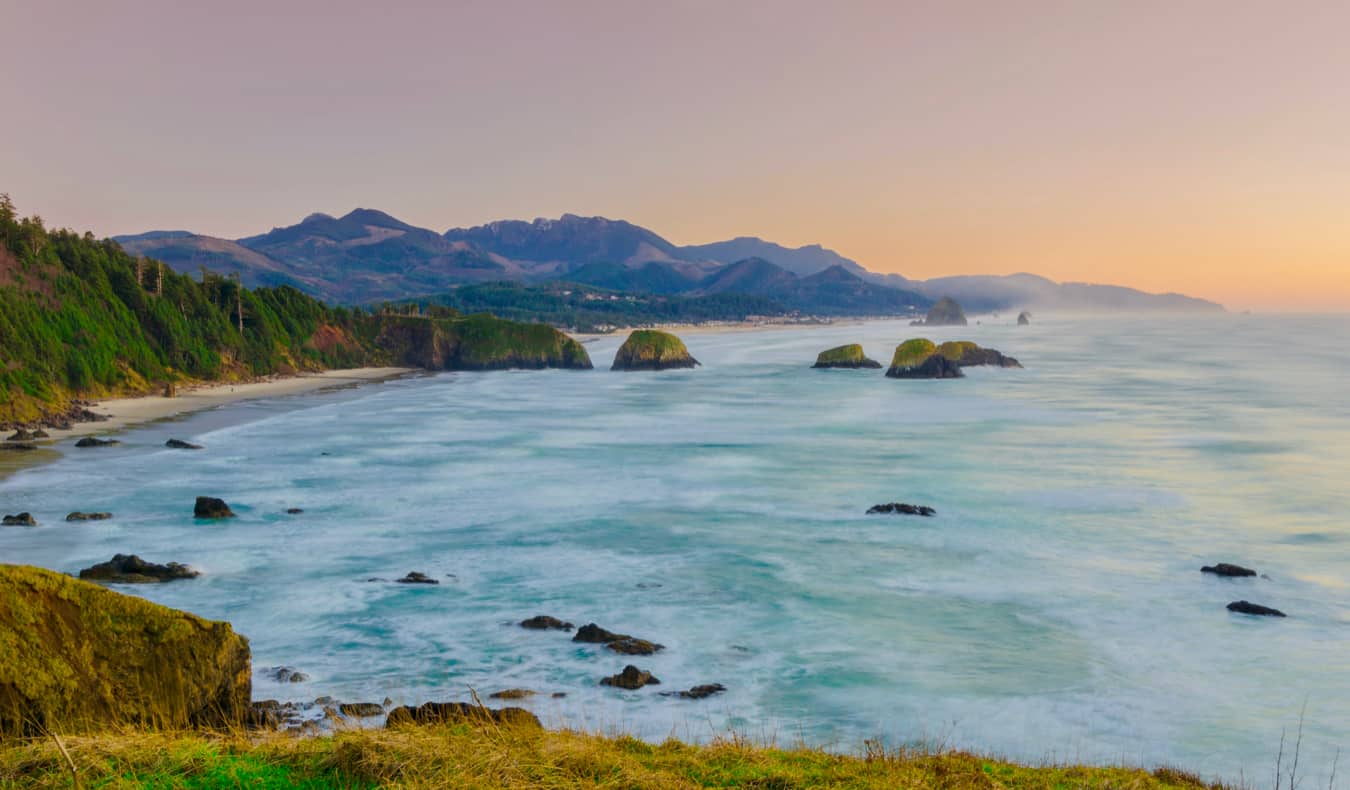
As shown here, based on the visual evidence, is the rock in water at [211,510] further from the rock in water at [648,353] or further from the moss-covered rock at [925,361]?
the rock in water at [648,353]

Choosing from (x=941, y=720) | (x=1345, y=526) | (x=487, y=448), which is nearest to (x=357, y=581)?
(x=941, y=720)

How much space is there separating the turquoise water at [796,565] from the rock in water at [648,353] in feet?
195

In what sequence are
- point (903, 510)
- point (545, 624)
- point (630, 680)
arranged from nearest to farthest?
point (630, 680), point (545, 624), point (903, 510)

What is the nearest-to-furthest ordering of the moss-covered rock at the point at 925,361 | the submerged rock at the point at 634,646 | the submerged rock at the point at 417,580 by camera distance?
the submerged rock at the point at 634,646
the submerged rock at the point at 417,580
the moss-covered rock at the point at 925,361

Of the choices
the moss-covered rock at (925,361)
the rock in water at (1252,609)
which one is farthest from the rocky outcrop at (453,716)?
the moss-covered rock at (925,361)

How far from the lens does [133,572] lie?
2420cm

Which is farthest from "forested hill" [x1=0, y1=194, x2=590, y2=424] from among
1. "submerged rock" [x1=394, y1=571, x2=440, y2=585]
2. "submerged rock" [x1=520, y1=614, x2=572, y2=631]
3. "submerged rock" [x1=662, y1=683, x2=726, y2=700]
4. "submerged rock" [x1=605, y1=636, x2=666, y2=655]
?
"submerged rock" [x1=662, y1=683, x2=726, y2=700]

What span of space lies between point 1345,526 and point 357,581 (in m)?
33.3

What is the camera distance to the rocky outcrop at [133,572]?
2364cm

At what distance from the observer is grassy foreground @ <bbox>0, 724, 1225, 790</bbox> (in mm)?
8125

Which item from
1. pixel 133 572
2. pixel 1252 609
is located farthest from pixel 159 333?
pixel 1252 609

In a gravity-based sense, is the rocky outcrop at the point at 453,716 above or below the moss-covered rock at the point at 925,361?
below

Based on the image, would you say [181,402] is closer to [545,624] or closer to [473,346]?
[473,346]

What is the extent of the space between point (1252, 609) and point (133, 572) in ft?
91.3
